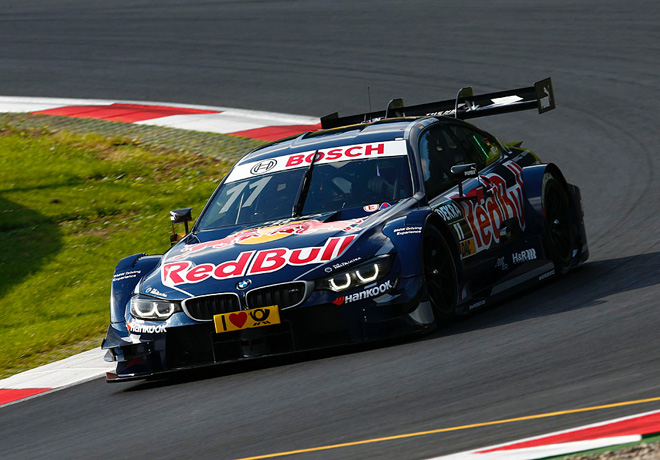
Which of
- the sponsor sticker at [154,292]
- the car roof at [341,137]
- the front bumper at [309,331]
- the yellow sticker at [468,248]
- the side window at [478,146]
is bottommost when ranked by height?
the front bumper at [309,331]

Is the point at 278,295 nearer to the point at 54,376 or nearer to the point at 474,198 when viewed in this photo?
the point at 474,198

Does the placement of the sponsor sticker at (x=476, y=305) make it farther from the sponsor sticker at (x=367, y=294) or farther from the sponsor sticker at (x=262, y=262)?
the sponsor sticker at (x=262, y=262)

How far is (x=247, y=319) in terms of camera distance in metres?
6.61

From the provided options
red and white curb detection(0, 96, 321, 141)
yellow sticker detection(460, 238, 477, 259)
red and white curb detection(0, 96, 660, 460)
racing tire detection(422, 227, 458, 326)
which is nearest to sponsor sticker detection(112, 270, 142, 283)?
red and white curb detection(0, 96, 660, 460)

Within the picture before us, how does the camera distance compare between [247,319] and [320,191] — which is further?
[320,191]

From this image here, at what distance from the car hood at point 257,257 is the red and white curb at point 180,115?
7.70m

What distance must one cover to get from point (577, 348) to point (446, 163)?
2441 millimetres

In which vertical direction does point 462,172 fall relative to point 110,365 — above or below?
above

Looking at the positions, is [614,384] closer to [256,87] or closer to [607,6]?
[256,87]

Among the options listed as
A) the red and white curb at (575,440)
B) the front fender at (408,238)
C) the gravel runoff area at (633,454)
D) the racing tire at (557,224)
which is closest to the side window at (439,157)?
the front fender at (408,238)

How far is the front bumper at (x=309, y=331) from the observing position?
21.7 feet

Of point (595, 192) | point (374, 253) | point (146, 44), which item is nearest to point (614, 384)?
point (374, 253)

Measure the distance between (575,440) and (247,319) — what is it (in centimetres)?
273

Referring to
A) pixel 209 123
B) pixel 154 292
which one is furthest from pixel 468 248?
pixel 209 123
